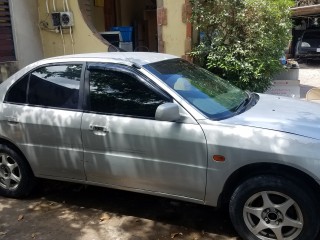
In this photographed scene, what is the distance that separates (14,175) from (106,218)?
47.9 inches

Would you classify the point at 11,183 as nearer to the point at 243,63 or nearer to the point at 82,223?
the point at 82,223

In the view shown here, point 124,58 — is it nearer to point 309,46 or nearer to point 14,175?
point 14,175

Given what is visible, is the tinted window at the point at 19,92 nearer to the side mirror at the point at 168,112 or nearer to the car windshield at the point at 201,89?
the car windshield at the point at 201,89

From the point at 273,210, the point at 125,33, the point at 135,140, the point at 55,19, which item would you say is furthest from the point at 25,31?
the point at 273,210

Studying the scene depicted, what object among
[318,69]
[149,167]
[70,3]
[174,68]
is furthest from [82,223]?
[318,69]

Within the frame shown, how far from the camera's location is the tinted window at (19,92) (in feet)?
14.2

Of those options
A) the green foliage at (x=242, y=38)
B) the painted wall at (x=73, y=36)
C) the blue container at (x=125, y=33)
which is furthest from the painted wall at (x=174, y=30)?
the blue container at (x=125, y=33)

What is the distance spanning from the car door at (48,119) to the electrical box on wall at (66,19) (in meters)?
4.58

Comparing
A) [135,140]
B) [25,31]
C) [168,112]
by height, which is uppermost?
[25,31]

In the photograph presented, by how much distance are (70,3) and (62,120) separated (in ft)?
17.6

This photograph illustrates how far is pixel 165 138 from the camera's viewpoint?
349cm

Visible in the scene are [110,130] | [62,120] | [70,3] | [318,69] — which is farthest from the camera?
[318,69]

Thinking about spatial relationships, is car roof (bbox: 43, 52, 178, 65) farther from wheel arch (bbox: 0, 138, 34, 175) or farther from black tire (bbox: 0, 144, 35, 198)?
black tire (bbox: 0, 144, 35, 198)

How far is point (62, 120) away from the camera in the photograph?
3992 millimetres
